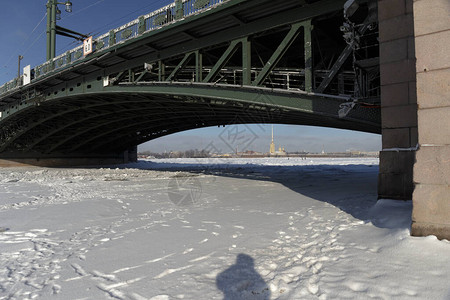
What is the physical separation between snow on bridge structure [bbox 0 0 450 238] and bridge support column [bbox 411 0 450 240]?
0.04ft

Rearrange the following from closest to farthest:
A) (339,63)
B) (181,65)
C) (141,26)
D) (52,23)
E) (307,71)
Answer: (339,63) → (307,71) → (181,65) → (141,26) → (52,23)

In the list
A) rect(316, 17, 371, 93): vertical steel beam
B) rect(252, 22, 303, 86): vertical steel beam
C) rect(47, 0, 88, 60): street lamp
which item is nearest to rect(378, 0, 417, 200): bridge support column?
rect(316, 17, 371, 93): vertical steel beam

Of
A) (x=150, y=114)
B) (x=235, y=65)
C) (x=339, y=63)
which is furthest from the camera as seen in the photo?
(x=150, y=114)

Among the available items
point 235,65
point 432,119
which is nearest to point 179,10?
point 235,65

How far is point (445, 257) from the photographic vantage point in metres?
3.16

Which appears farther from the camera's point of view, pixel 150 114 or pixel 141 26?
pixel 150 114

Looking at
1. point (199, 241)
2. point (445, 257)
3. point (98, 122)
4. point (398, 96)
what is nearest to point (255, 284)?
point (199, 241)

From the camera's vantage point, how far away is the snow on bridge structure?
3.95 meters

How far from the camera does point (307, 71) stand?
9.42 m

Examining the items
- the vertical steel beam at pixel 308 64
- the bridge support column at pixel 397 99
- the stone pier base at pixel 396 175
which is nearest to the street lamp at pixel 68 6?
the vertical steel beam at pixel 308 64

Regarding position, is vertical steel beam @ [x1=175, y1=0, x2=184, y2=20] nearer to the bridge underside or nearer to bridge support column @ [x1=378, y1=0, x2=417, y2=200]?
the bridge underside

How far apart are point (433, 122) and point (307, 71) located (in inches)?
238

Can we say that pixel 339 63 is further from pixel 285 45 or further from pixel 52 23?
pixel 52 23

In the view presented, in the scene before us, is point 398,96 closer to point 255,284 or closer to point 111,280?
point 255,284
